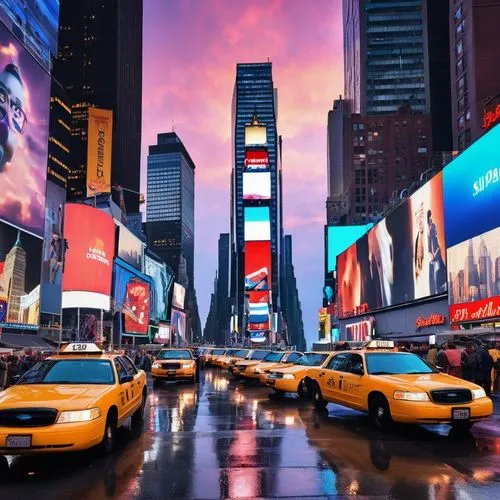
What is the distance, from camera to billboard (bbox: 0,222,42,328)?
46.8 metres

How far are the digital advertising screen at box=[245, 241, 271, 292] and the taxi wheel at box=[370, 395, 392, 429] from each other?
374 feet

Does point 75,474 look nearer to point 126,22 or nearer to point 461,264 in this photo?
point 461,264

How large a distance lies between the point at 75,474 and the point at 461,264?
34456 millimetres

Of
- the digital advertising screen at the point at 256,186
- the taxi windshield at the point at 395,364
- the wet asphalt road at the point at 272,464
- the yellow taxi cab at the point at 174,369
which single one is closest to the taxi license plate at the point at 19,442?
the wet asphalt road at the point at 272,464

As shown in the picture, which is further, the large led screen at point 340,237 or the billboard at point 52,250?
the large led screen at point 340,237

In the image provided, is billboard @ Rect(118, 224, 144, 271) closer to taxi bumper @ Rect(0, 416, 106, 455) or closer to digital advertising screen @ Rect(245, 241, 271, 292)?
digital advertising screen @ Rect(245, 241, 271, 292)

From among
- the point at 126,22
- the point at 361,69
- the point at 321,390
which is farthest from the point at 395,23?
the point at 321,390

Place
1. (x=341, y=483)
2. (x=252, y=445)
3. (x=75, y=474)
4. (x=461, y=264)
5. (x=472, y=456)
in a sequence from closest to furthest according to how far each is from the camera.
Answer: (x=341, y=483)
(x=75, y=474)
(x=472, y=456)
(x=252, y=445)
(x=461, y=264)

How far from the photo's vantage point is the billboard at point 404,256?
43.1m

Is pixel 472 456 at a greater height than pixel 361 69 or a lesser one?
lesser

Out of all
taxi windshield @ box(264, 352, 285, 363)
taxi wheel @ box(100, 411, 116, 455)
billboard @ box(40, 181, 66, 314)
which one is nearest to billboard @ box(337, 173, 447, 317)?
taxi windshield @ box(264, 352, 285, 363)

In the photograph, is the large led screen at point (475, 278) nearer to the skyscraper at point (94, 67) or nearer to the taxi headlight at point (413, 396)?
the taxi headlight at point (413, 396)

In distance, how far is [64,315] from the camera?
8262 cm

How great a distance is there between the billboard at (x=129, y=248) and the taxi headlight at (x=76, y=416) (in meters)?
81.8
